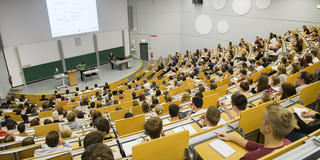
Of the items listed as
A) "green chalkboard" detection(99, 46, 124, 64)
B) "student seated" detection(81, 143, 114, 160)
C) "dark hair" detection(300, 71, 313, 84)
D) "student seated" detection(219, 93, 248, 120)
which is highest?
"dark hair" detection(300, 71, 313, 84)

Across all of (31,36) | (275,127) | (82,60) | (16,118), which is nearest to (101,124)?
(275,127)

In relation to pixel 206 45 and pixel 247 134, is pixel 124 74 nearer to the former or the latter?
Answer: pixel 206 45

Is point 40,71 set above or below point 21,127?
below

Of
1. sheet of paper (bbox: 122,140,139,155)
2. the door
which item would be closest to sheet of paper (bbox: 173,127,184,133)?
sheet of paper (bbox: 122,140,139,155)

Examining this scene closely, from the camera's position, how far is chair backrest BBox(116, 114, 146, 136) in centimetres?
457

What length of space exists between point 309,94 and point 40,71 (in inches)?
640

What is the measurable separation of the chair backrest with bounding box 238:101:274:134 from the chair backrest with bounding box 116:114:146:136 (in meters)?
2.41

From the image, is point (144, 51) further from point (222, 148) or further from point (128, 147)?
point (222, 148)

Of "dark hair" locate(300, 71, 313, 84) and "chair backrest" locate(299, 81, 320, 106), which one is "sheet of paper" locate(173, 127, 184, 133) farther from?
"dark hair" locate(300, 71, 313, 84)

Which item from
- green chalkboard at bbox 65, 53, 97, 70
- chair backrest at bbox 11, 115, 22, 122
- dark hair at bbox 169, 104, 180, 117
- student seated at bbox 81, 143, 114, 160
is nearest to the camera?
student seated at bbox 81, 143, 114, 160

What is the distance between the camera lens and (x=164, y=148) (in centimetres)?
250

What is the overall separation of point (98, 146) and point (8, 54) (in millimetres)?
14807

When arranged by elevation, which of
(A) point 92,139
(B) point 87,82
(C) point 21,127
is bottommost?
(B) point 87,82

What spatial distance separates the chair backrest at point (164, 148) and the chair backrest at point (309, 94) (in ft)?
8.22
